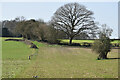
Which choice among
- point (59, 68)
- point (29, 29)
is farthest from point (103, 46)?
point (29, 29)

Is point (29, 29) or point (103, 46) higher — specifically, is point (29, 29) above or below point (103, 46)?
above

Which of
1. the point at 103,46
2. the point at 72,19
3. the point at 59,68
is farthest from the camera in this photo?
the point at 72,19

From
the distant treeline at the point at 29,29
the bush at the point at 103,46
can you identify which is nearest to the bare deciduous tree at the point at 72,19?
the distant treeline at the point at 29,29

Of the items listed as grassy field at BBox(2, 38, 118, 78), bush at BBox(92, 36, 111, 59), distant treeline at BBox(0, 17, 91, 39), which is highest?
distant treeline at BBox(0, 17, 91, 39)

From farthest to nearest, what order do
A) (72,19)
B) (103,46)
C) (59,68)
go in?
1. (72,19)
2. (103,46)
3. (59,68)

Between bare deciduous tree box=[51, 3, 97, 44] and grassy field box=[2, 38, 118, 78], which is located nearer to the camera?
grassy field box=[2, 38, 118, 78]

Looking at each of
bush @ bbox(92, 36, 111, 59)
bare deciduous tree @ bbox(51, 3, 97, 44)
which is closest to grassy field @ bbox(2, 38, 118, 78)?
bush @ bbox(92, 36, 111, 59)

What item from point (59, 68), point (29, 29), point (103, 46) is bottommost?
point (59, 68)

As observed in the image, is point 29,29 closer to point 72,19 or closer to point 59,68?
point 72,19

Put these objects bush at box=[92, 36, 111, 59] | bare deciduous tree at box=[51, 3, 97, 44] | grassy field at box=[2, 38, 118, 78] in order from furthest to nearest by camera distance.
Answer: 1. bare deciduous tree at box=[51, 3, 97, 44]
2. bush at box=[92, 36, 111, 59]
3. grassy field at box=[2, 38, 118, 78]

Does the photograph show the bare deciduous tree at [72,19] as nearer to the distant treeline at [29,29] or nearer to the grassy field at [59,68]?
the distant treeline at [29,29]

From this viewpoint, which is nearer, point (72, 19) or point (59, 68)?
point (59, 68)

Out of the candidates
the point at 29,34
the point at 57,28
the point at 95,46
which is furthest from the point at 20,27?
the point at 95,46

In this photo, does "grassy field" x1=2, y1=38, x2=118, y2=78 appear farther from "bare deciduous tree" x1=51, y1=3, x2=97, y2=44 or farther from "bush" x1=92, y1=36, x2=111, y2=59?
"bare deciduous tree" x1=51, y1=3, x2=97, y2=44
